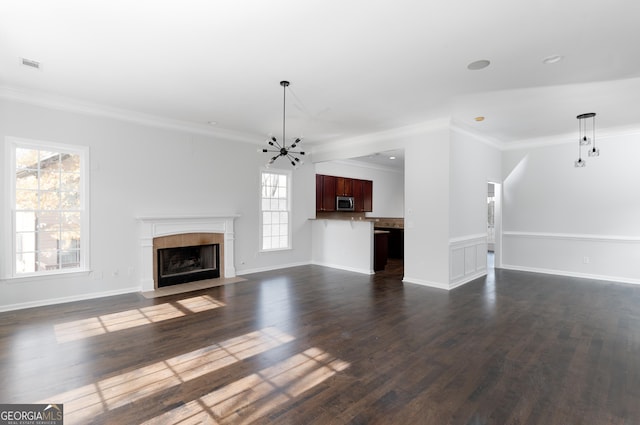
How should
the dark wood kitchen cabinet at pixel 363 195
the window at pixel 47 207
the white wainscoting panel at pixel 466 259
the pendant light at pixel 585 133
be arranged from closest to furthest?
the window at pixel 47 207, the pendant light at pixel 585 133, the white wainscoting panel at pixel 466 259, the dark wood kitchen cabinet at pixel 363 195

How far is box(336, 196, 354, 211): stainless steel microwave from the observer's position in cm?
920

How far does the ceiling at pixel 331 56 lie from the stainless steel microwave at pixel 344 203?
162 inches

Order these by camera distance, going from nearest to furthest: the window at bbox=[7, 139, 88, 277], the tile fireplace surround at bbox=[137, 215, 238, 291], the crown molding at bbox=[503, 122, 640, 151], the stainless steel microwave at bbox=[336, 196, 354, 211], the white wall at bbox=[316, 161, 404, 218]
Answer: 1. the window at bbox=[7, 139, 88, 277]
2. the tile fireplace surround at bbox=[137, 215, 238, 291]
3. the crown molding at bbox=[503, 122, 640, 151]
4. the stainless steel microwave at bbox=[336, 196, 354, 211]
5. the white wall at bbox=[316, 161, 404, 218]

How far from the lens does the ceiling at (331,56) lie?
2521 mm

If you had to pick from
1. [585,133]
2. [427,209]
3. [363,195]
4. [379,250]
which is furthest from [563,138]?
[363,195]

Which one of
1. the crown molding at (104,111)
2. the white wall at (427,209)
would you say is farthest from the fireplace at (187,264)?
the white wall at (427,209)

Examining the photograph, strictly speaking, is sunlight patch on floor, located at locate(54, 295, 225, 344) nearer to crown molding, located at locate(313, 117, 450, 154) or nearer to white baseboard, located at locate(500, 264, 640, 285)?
crown molding, located at locate(313, 117, 450, 154)

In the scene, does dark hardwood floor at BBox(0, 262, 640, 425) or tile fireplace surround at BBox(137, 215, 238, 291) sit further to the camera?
tile fireplace surround at BBox(137, 215, 238, 291)

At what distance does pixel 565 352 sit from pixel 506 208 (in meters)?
4.95

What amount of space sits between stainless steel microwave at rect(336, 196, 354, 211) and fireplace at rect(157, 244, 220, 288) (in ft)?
13.0

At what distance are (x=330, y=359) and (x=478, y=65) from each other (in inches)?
131

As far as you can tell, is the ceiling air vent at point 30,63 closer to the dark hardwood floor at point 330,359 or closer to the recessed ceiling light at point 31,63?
the recessed ceiling light at point 31,63

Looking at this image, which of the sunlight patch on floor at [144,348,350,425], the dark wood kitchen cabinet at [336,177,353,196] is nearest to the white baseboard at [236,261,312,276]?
the dark wood kitchen cabinet at [336,177,353,196]

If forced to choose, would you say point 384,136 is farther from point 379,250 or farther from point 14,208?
point 14,208
